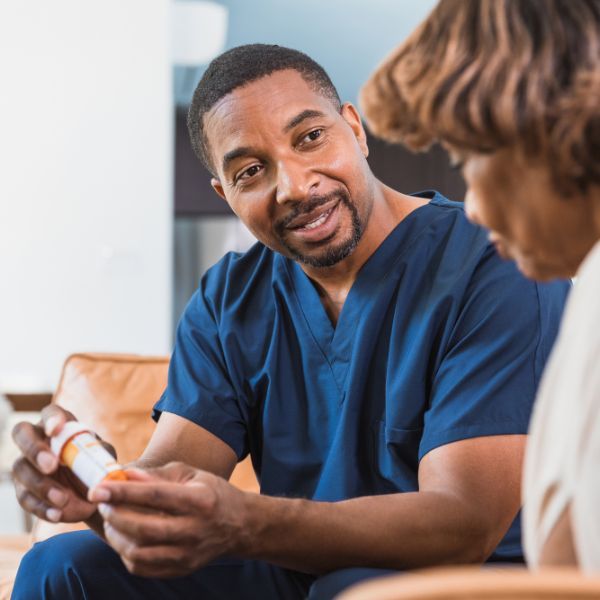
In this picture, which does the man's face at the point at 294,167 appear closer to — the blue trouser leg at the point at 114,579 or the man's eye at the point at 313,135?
the man's eye at the point at 313,135

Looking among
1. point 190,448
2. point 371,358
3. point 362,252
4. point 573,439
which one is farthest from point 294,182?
point 573,439

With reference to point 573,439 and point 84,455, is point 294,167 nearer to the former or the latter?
point 84,455

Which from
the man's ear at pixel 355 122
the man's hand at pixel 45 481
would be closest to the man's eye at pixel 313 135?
the man's ear at pixel 355 122

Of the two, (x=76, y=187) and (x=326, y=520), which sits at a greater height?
(x=326, y=520)

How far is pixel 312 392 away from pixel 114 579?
1.23 ft

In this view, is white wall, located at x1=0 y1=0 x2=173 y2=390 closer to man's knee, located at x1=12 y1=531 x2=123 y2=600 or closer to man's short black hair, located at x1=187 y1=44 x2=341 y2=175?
man's short black hair, located at x1=187 y1=44 x2=341 y2=175

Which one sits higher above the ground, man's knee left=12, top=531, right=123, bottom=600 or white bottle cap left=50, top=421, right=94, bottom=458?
white bottle cap left=50, top=421, right=94, bottom=458

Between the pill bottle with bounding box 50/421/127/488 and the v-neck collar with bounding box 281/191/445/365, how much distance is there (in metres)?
0.44

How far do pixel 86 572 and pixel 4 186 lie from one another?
284 centimetres

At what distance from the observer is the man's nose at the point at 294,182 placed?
1.48 m

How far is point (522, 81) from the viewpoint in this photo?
72 centimetres

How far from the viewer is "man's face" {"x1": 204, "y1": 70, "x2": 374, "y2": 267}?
4.88ft

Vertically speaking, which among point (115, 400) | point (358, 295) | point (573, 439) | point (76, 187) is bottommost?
point (76, 187)

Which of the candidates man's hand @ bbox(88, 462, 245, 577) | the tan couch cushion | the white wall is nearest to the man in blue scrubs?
man's hand @ bbox(88, 462, 245, 577)
